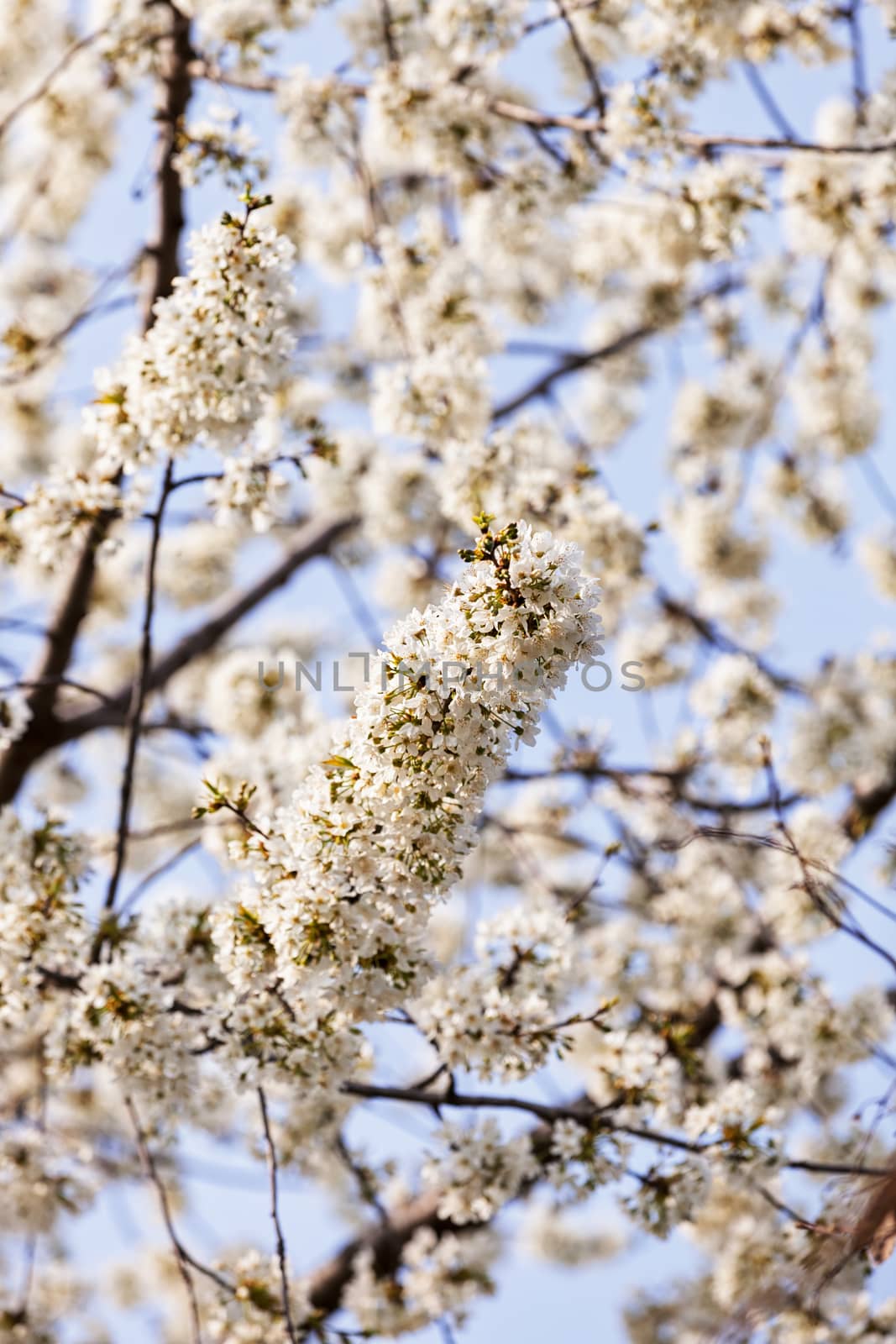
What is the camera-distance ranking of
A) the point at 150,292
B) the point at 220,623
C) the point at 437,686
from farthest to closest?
the point at 220,623, the point at 150,292, the point at 437,686

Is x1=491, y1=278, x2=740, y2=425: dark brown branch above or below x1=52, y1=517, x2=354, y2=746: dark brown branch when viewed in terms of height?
above

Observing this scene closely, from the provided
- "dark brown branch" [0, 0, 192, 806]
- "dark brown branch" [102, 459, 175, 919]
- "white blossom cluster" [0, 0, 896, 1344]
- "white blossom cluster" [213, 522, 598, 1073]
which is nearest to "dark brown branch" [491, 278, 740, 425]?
"white blossom cluster" [0, 0, 896, 1344]

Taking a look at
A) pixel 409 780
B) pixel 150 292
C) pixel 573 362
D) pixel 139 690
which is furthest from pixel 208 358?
pixel 573 362

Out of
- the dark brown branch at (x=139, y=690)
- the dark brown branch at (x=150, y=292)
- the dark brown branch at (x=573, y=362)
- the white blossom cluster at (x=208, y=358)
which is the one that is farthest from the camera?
the dark brown branch at (x=573, y=362)

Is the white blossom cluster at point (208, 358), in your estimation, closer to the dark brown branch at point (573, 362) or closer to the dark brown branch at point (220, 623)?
the dark brown branch at point (220, 623)

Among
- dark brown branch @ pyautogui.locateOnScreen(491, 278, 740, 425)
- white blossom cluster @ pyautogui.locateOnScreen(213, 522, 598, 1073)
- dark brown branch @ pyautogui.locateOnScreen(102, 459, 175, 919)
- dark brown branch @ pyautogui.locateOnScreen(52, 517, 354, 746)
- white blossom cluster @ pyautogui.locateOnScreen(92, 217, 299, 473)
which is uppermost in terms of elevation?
dark brown branch @ pyautogui.locateOnScreen(491, 278, 740, 425)

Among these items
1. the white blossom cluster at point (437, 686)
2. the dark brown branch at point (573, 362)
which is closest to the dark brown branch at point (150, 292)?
the white blossom cluster at point (437, 686)

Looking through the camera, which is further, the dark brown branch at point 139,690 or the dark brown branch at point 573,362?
the dark brown branch at point 573,362

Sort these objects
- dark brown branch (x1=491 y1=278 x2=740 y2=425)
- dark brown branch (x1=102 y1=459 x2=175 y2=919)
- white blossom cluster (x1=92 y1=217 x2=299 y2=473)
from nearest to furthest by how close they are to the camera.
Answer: white blossom cluster (x1=92 y1=217 x2=299 y2=473), dark brown branch (x1=102 y1=459 x2=175 y2=919), dark brown branch (x1=491 y1=278 x2=740 y2=425)

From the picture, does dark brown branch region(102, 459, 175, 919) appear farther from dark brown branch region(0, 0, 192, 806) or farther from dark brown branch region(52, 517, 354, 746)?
dark brown branch region(52, 517, 354, 746)

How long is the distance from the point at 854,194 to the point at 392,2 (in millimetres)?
2538

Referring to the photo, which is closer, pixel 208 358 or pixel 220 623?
pixel 208 358

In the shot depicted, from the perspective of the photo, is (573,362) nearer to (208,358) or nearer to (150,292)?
(150,292)

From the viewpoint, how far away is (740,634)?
28.5 feet
